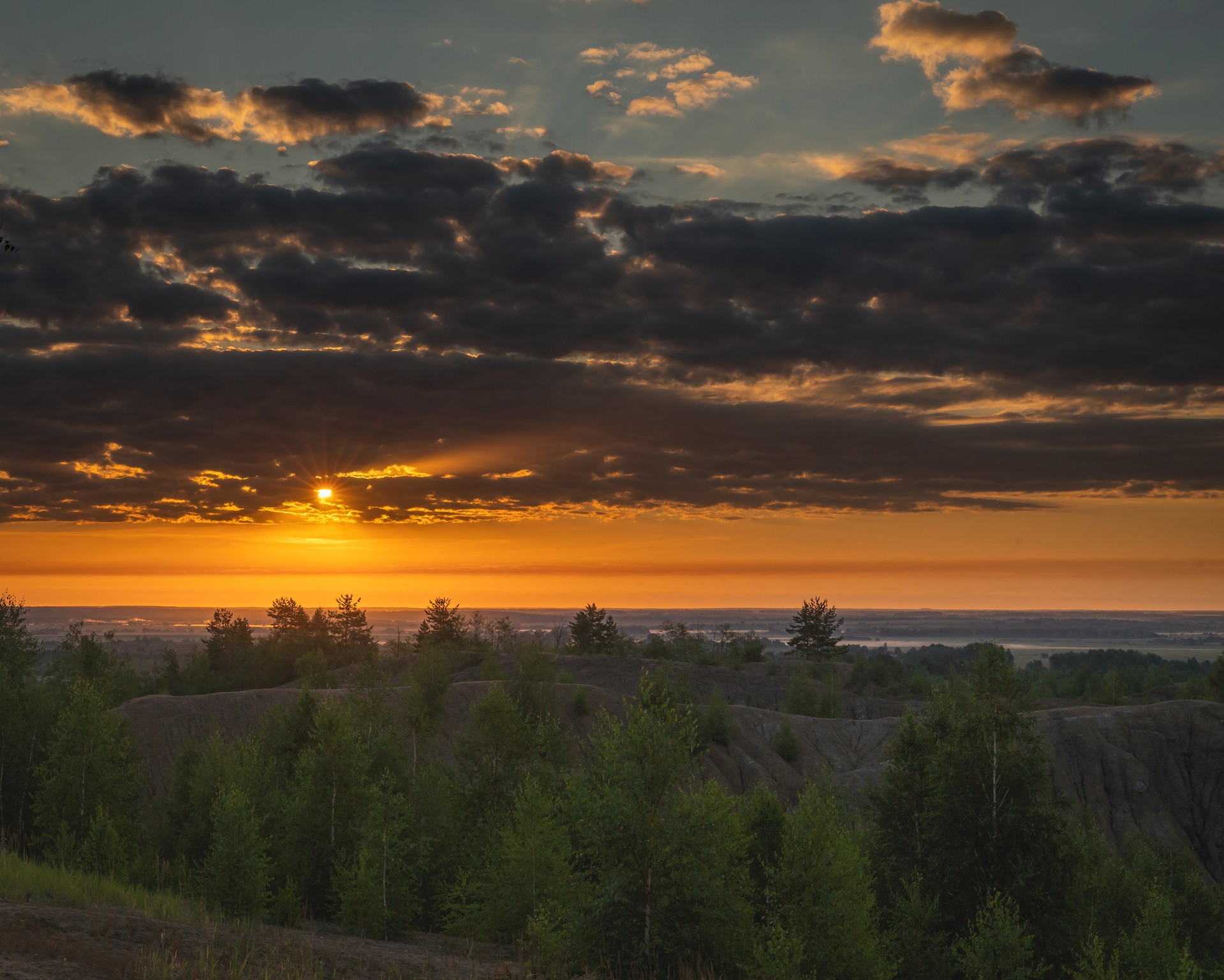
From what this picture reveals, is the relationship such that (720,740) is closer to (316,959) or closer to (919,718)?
(919,718)

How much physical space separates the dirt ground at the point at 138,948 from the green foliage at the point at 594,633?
13563cm

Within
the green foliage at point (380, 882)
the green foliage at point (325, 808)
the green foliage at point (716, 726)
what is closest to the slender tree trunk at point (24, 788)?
the green foliage at point (325, 808)

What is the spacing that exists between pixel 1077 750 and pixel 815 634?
280ft

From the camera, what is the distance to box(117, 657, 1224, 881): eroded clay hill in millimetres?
92188

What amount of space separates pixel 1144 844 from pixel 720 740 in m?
40.9

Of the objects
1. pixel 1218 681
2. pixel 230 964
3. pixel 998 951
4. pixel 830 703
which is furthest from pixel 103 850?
pixel 1218 681

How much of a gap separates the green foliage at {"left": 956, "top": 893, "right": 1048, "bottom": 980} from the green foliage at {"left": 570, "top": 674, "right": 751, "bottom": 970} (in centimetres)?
1036

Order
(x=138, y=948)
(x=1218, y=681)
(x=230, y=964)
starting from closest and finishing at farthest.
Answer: (x=138, y=948)
(x=230, y=964)
(x=1218, y=681)

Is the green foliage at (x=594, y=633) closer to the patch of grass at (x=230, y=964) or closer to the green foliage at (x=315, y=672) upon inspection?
the green foliage at (x=315, y=672)

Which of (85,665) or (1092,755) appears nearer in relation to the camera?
(85,665)

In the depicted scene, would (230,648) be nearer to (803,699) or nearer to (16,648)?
(16,648)

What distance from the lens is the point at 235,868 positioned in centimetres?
4125

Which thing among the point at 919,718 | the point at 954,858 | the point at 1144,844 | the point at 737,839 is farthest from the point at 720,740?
the point at 737,839

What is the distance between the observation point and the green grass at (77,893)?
28.7 metres
